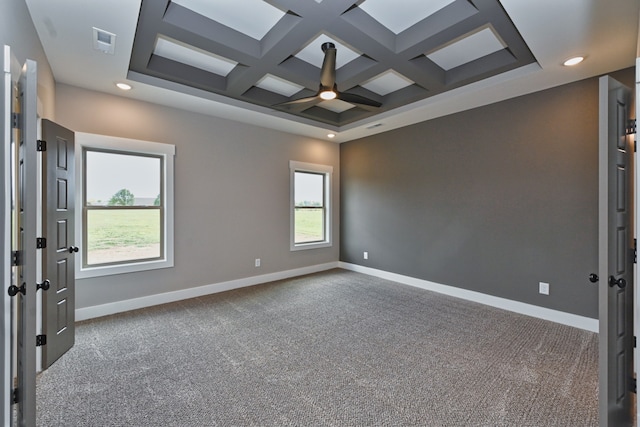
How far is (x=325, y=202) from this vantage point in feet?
19.9

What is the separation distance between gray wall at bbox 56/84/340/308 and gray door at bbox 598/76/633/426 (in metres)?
4.19

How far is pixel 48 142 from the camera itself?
242cm

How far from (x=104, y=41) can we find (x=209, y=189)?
216 centimetres

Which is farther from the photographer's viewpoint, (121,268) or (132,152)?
(132,152)

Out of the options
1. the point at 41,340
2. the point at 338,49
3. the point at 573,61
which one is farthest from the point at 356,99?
the point at 41,340

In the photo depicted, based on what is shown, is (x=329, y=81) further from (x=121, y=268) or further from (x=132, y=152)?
(x=121, y=268)

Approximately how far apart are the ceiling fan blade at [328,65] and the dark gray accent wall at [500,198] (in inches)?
92.3

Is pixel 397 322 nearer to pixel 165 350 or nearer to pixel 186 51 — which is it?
pixel 165 350

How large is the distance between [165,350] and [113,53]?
9.17 ft

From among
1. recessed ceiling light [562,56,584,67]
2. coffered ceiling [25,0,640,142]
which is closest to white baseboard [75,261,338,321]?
coffered ceiling [25,0,640,142]

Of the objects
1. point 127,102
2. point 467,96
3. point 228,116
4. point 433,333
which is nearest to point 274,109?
point 228,116

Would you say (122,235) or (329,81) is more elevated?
(329,81)

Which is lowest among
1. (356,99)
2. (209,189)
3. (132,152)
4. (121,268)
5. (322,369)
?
(322,369)

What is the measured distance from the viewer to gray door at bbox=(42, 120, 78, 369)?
2.41 meters
